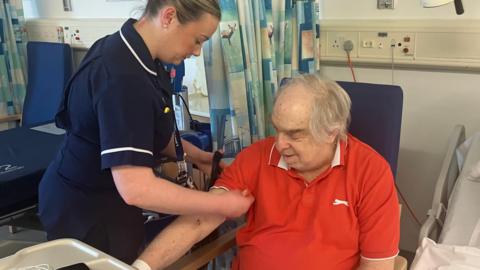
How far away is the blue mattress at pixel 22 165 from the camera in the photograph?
7.11 feet

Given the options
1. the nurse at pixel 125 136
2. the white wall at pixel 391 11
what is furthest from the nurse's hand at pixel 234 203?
the white wall at pixel 391 11

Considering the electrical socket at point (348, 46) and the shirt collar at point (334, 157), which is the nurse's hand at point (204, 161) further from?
the electrical socket at point (348, 46)

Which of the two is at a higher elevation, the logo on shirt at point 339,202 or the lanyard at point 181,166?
the lanyard at point 181,166

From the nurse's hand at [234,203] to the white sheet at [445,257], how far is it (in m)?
0.53

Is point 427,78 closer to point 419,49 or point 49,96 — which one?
point 419,49

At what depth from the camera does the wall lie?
215 cm

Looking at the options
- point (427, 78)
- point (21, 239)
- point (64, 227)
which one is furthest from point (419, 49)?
point (21, 239)

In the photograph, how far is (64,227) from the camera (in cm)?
157

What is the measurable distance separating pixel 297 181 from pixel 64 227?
769 millimetres

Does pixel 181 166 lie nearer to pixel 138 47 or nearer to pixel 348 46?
pixel 138 47

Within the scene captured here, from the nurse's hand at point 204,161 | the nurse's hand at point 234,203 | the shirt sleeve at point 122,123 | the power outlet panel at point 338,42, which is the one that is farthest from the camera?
the power outlet panel at point 338,42

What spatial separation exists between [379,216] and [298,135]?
34 cm

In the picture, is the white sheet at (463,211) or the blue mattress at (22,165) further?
the blue mattress at (22,165)

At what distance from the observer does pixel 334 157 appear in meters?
1.55
